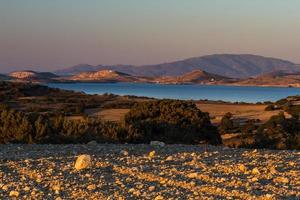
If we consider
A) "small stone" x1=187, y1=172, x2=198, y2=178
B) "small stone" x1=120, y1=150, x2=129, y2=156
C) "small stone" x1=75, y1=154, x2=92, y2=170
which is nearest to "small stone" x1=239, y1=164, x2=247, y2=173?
"small stone" x1=187, y1=172, x2=198, y2=178

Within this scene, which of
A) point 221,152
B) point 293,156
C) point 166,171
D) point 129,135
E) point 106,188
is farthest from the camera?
point 129,135

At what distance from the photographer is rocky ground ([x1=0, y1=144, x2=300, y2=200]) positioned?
7.85m

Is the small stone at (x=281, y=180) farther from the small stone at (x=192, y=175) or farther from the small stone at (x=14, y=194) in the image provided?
the small stone at (x=14, y=194)

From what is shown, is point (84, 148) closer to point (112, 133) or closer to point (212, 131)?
point (112, 133)

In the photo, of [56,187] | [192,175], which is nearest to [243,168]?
[192,175]

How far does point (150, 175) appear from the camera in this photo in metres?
9.28

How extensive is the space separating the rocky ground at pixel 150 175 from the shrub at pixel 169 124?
5253mm

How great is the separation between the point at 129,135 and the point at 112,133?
20.4 inches

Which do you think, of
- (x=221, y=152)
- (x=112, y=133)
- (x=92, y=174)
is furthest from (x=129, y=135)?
(x=92, y=174)

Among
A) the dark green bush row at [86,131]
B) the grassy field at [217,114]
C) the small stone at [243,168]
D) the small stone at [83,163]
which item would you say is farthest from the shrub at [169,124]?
the grassy field at [217,114]

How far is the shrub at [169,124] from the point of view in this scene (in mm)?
18500

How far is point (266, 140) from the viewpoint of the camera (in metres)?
17.6

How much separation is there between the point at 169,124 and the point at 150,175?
37.1ft

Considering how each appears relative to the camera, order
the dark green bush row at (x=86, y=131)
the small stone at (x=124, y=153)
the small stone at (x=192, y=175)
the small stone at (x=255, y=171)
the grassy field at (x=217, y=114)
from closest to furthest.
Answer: the small stone at (x=192, y=175), the small stone at (x=255, y=171), the small stone at (x=124, y=153), the dark green bush row at (x=86, y=131), the grassy field at (x=217, y=114)
